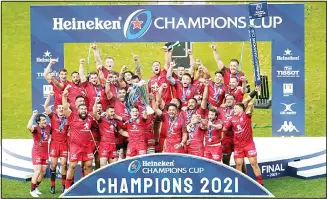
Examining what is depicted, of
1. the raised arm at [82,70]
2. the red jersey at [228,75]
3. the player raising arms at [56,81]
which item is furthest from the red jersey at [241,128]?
the player raising arms at [56,81]

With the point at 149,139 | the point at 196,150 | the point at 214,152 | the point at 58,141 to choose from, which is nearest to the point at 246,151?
the point at 214,152

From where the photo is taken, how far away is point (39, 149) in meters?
17.4

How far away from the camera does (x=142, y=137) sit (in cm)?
1700

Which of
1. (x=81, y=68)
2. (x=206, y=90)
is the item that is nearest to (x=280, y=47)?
(x=206, y=90)

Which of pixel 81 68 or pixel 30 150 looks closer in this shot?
pixel 81 68

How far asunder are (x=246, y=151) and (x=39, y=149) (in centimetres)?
306

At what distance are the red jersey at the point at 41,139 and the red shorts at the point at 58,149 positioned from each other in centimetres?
10

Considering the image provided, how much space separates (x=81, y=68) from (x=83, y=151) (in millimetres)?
1319

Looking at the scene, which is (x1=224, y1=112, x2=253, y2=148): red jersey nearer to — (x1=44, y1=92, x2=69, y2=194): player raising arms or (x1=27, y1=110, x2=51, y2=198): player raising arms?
(x1=44, y1=92, x2=69, y2=194): player raising arms

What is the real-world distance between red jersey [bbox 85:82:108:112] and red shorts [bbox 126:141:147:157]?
83cm

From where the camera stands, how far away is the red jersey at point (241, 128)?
1706 centimetres

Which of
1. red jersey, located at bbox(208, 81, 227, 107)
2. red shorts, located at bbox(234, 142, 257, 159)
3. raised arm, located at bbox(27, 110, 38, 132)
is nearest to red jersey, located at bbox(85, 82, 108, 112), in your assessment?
raised arm, located at bbox(27, 110, 38, 132)

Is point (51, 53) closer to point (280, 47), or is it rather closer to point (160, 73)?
point (160, 73)

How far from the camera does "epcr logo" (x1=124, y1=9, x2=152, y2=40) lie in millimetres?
18062
